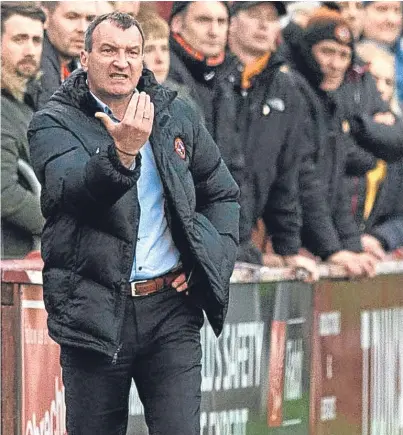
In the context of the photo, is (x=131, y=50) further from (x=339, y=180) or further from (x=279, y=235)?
(x=339, y=180)

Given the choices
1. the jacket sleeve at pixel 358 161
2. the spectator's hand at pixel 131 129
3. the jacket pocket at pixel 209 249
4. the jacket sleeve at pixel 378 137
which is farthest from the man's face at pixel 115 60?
the jacket sleeve at pixel 378 137

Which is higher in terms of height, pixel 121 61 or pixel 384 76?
pixel 384 76

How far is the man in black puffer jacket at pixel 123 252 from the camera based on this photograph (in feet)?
19.0

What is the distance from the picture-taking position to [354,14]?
1103cm

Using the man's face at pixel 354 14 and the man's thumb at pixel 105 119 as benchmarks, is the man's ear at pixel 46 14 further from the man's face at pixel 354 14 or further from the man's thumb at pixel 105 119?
the man's face at pixel 354 14

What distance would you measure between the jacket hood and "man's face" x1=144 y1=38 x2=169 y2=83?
2163mm

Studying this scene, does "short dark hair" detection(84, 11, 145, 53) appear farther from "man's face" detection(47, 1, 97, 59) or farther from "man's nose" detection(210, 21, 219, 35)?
"man's nose" detection(210, 21, 219, 35)

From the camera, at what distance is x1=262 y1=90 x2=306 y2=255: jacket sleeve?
29.9 feet

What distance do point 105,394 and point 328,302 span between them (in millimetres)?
3263

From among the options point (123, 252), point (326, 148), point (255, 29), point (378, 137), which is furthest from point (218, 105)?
point (123, 252)

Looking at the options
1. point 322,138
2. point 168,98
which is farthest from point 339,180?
point 168,98

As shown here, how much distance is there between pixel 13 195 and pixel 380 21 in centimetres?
446

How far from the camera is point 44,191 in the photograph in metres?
5.86

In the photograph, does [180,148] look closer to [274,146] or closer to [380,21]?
[274,146]
